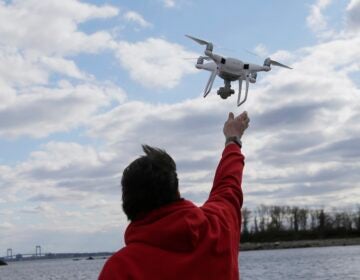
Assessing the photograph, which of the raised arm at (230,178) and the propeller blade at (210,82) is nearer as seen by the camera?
the raised arm at (230,178)

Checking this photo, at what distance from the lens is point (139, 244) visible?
345 cm

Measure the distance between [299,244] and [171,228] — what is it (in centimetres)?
18429

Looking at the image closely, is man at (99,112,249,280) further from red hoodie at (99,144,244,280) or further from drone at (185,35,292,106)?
drone at (185,35,292,106)

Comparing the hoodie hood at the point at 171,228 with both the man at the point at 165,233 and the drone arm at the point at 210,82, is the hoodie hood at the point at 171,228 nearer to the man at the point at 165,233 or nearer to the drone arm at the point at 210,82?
the man at the point at 165,233

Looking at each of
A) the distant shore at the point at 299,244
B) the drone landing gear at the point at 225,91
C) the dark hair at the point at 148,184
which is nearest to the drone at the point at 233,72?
the drone landing gear at the point at 225,91

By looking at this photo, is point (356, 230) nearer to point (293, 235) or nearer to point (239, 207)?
point (293, 235)

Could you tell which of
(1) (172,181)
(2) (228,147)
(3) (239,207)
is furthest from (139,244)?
(2) (228,147)

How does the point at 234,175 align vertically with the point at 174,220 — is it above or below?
above

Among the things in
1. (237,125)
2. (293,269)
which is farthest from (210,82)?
(293,269)

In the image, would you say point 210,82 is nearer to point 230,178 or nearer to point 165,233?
point 230,178

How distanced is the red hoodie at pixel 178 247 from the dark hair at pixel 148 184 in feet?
0.17

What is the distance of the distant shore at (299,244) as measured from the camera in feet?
571

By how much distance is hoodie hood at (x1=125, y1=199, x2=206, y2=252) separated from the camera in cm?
341

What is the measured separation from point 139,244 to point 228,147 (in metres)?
1.08
